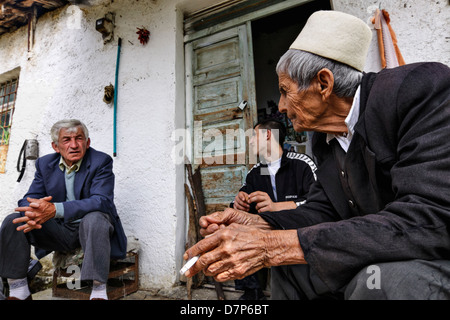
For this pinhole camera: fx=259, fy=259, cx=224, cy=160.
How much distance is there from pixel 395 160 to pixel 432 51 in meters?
1.70

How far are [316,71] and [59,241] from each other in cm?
242

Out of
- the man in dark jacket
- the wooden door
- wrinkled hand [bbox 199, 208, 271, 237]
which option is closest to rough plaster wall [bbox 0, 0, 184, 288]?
the wooden door

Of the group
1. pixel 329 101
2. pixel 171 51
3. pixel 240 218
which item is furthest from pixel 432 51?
pixel 171 51

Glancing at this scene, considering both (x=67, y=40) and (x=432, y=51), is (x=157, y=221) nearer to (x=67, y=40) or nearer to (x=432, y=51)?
(x=432, y=51)

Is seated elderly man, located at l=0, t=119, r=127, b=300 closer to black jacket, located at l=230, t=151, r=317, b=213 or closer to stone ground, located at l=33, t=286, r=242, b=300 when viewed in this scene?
stone ground, located at l=33, t=286, r=242, b=300

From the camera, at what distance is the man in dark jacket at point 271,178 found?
2371mm

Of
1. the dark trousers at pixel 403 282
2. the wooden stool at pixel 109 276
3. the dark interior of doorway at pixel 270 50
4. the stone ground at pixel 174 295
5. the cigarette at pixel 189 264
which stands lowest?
the stone ground at pixel 174 295

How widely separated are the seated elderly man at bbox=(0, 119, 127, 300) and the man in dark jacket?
1171 millimetres

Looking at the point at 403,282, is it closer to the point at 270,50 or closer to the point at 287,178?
the point at 287,178

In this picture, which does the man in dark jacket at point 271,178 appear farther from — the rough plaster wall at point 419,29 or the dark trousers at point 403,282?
the dark trousers at point 403,282

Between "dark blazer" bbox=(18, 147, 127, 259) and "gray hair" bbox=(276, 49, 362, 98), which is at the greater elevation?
"gray hair" bbox=(276, 49, 362, 98)

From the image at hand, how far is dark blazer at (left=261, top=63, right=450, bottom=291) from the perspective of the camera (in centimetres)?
75

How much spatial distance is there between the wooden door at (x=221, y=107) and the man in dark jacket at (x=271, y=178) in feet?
0.81

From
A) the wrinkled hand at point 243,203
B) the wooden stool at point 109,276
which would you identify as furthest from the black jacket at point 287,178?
the wooden stool at point 109,276
